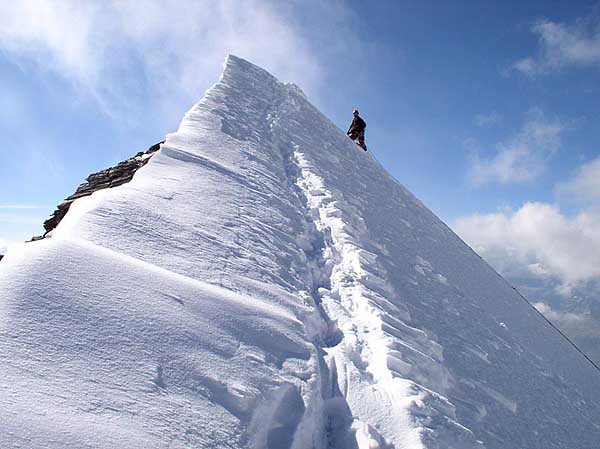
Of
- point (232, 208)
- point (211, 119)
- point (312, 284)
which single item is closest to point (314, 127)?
point (211, 119)

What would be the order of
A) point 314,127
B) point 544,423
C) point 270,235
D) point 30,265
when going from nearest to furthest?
1. point 30,265
2. point 544,423
3. point 270,235
4. point 314,127

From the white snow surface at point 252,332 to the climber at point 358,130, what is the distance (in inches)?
312

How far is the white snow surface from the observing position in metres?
2.85

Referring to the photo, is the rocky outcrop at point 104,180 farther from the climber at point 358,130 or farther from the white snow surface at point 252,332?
the climber at point 358,130

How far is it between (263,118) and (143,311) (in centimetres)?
980

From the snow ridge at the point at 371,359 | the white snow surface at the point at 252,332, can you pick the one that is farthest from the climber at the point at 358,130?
the snow ridge at the point at 371,359

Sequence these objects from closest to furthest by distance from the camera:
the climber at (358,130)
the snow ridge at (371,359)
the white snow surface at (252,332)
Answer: the white snow surface at (252,332) < the snow ridge at (371,359) < the climber at (358,130)

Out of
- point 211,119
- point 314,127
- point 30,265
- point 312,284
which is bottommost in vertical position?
point 30,265

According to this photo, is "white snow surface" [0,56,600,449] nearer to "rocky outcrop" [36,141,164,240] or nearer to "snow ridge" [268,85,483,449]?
"snow ridge" [268,85,483,449]

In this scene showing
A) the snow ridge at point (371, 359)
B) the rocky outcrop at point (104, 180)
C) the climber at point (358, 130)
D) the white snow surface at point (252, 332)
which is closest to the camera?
the white snow surface at point (252, 332)

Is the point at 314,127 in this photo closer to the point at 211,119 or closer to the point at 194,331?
the point at 211,119

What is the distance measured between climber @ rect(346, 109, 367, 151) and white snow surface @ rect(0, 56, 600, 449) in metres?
7.92

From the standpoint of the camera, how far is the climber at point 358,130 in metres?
17.2

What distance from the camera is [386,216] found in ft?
34.0
